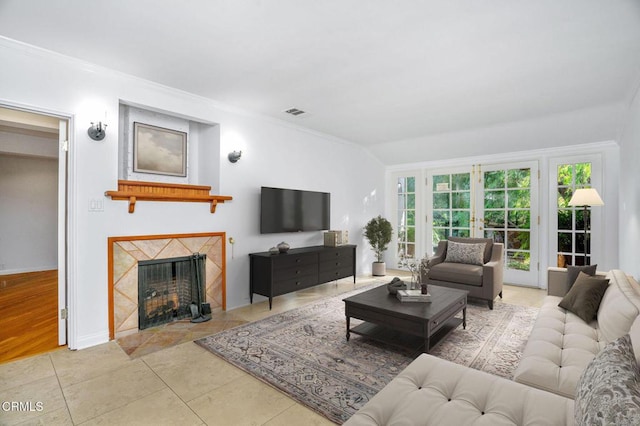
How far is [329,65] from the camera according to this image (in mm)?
2947

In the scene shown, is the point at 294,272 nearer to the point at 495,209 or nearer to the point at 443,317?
the point at 443,317

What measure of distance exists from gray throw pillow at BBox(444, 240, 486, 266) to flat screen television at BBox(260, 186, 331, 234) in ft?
6.36

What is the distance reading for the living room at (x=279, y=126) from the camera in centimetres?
254

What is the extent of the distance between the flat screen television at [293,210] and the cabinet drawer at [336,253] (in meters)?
0.45

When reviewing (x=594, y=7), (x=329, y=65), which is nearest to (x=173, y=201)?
(x=329, y=65)

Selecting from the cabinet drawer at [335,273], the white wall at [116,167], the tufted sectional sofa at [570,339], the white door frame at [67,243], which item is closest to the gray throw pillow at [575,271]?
the tufted sectional sofa at [570,339]

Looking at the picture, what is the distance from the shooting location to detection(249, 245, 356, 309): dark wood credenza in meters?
4.06

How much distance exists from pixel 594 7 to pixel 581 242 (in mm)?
3946

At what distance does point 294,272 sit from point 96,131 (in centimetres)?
269

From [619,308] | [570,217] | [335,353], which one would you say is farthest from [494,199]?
[335,353]

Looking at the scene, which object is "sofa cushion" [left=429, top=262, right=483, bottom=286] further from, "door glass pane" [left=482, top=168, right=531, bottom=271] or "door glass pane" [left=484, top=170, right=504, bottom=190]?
"door glass pane" [left=484, top=170, right=504, bottom=190]

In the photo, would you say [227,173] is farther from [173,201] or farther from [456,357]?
[456,357]

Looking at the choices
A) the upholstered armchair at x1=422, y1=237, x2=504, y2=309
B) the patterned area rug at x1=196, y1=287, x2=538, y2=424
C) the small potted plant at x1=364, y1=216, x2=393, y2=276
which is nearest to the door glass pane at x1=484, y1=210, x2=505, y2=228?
the upholstered armchair at x1=422, y1=237, x2=504, y2=309

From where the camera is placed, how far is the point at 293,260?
14.1ft
